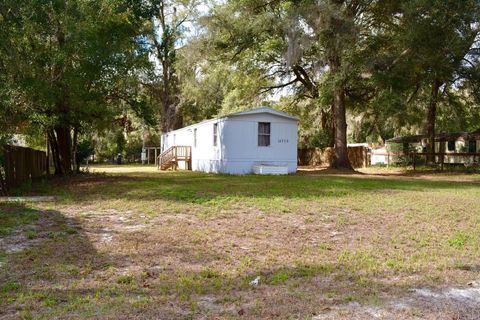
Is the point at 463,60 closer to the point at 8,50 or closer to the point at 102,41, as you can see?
the point at 102,41

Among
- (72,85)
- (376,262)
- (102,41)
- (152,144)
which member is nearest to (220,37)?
(102,41)

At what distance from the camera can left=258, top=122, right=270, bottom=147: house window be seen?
63.4ft

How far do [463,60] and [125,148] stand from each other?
3186 centimetres

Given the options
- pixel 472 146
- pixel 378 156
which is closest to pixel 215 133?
pixel 378 156

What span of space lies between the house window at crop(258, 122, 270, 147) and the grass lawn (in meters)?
9.75

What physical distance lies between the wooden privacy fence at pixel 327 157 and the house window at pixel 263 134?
9.41 meters

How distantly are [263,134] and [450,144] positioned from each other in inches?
541

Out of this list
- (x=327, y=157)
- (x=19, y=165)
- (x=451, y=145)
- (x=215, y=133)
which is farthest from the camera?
(x=327, y=157)

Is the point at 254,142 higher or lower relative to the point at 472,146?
higher

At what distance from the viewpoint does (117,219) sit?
25.0 feet

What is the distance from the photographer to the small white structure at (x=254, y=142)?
1894 centimetres

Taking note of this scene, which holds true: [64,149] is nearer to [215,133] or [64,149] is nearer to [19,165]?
[19,165]

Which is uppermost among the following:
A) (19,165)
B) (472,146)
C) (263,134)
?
(263,134)

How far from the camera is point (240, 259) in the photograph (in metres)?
5.30
